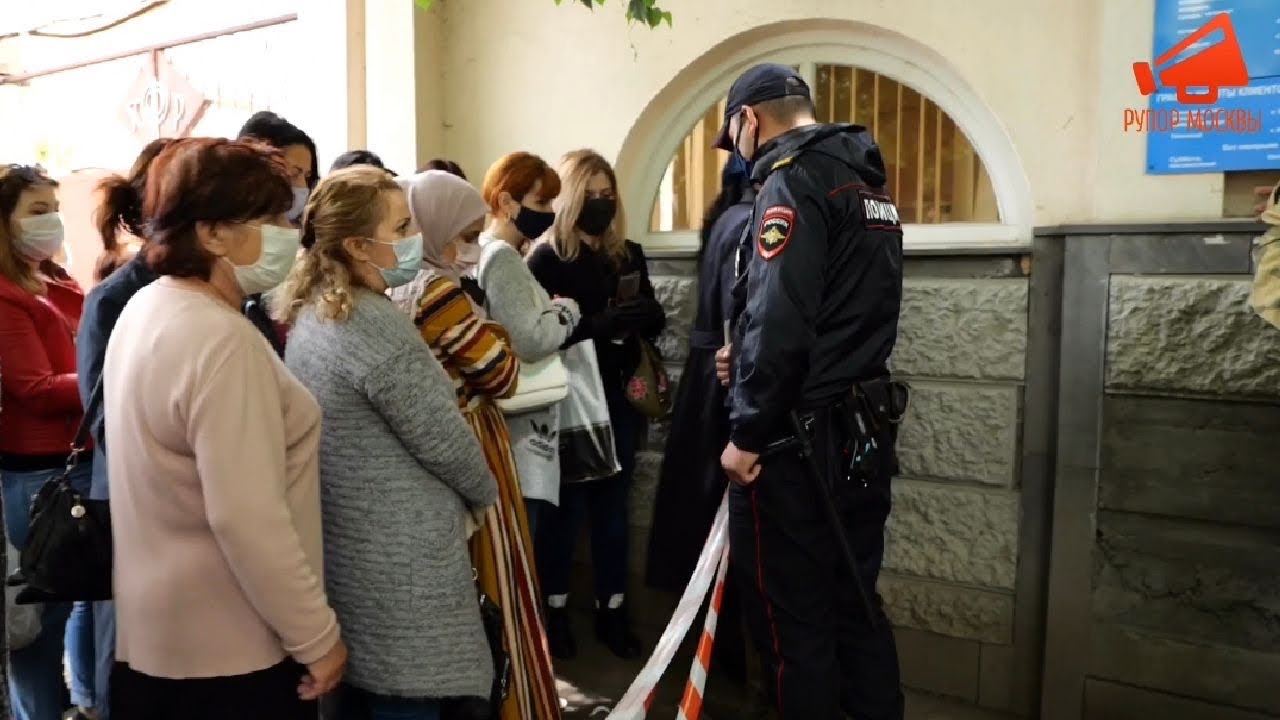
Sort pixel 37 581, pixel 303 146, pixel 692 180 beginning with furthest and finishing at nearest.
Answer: pixel 692 180 → pixel 303 146 → pixel 37 581

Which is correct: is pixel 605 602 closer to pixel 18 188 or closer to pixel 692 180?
pixel 692 180

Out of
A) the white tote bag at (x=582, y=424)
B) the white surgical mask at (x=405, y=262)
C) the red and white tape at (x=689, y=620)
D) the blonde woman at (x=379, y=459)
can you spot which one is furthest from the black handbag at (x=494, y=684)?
the white tote bag at (x=582, y=424)

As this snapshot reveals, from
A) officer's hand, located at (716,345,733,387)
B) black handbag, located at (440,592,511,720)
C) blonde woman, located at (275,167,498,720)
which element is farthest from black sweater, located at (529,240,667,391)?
blonde woman, located at (275,167,498,720)

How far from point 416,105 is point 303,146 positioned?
1.08 m

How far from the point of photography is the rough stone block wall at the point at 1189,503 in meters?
2.79

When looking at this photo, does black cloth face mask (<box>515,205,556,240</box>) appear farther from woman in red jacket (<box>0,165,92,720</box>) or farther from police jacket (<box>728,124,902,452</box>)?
woman in red jacket (<box>0,165,92,720</box>)

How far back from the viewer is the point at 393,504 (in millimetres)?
2031

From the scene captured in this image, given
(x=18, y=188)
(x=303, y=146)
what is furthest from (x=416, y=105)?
(x=18, y=188)

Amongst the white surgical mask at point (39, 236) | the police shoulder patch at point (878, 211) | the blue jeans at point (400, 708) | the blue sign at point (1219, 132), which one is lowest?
the blue jeans at point (400, 708)

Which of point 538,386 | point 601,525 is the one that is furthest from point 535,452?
point 601,525

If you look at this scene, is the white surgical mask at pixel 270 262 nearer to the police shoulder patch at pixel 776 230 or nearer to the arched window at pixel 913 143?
the police shoulder patch at pixel 776 230

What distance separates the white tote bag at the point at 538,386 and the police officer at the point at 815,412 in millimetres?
687

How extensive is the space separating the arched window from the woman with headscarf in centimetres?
161

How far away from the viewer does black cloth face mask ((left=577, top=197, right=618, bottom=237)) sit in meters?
3.46
